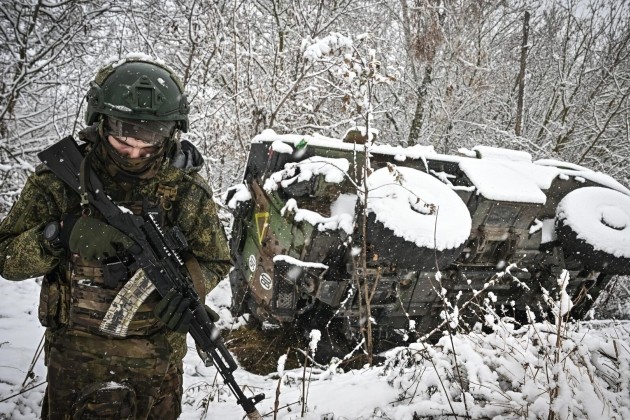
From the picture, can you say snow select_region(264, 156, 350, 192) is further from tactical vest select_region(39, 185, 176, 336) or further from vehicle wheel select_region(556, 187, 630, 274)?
vehicle wheel select_region(556, 187, 630, 274)

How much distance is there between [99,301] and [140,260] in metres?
0.29

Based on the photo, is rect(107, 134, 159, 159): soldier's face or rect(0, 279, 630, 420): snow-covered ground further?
rect(107, 134, 159, 159): soldier's face

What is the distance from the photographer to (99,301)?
1885 mm

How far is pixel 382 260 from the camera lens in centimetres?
373

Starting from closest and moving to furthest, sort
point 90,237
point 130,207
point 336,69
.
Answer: point 90,237
point 130,207
point 336,69

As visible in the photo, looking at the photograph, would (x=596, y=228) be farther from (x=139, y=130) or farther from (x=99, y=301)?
(x=99, y=301)

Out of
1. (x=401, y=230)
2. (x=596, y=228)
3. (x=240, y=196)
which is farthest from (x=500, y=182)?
(x=240, y=196)

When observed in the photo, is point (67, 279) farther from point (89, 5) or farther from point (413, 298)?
point (89, 5)

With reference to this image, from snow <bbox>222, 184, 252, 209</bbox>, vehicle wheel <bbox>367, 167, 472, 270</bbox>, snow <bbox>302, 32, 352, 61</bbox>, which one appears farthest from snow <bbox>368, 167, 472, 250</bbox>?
snow <bbox>302, 32, 352, 61</bbox>

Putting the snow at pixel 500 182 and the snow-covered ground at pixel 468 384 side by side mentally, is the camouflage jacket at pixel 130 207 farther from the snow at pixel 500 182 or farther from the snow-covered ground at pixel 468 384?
the snow at pixel 500 182

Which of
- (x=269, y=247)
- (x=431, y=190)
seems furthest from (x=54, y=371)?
(x=431, y=190)

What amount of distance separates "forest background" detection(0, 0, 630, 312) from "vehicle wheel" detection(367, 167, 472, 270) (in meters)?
2.45

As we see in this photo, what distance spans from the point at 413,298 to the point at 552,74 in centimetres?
981

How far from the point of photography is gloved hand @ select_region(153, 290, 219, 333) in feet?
5.94
